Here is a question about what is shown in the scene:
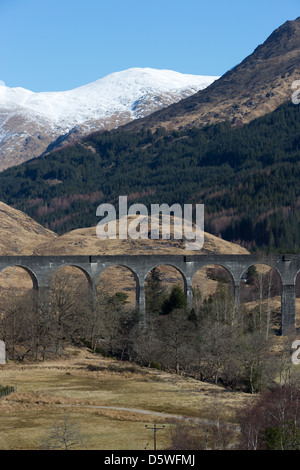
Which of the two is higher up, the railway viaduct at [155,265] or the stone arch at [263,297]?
the railway viaduct at [155,265]

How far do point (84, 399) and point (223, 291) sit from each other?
4108cm

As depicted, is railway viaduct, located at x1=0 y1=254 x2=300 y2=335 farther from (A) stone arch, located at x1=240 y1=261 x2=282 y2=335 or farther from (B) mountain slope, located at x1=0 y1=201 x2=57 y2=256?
(B) mountain slope, located at x1=0 y1=201 x2=57 y2=256

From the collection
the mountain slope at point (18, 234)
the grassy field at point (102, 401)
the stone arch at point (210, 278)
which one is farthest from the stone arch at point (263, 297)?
the mountain slope at point (18, 234)

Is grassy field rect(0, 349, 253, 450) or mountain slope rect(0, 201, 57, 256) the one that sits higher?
mountain slope rect(0, 201, 57, 256)

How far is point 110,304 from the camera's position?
8250 centimetres

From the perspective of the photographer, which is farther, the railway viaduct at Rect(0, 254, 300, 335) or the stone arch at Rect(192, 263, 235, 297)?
the stone arch at Rect(192, 263, 235, 297)

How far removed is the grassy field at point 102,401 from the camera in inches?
1559

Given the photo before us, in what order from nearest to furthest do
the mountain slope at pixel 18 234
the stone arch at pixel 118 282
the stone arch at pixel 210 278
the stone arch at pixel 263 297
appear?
the stone arch at pixel 263 297
the stone arch at pixel 118 282
the stone arch at pixel 210 278
the mountain slope at pixel 18 234

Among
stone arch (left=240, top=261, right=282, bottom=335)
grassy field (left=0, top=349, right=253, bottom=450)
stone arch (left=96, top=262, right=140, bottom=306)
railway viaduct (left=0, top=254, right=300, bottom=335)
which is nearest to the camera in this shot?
grassy field (left=0, top=349, right=253, bottom=450)

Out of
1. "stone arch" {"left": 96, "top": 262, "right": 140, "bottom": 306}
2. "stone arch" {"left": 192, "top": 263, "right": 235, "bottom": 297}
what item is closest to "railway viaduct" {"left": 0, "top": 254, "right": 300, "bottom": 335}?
"stone arch" {"left": 96, "top": 262, "right": 140, "bottom": 306}

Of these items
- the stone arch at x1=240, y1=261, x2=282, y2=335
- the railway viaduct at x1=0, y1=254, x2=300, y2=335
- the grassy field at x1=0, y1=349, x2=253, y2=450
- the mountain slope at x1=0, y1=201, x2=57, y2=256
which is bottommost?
the grassy field at x1=0, y1=349, x2=253, y2=450

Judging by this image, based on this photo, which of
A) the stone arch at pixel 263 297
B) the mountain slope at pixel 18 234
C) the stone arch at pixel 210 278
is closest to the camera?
the stone arch at pixel 263 297

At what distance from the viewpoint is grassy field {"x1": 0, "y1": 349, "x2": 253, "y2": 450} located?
39.6 meters

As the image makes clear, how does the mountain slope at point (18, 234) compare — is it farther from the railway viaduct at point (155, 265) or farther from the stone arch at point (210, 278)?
the railway viaduct at point (155, 265)
